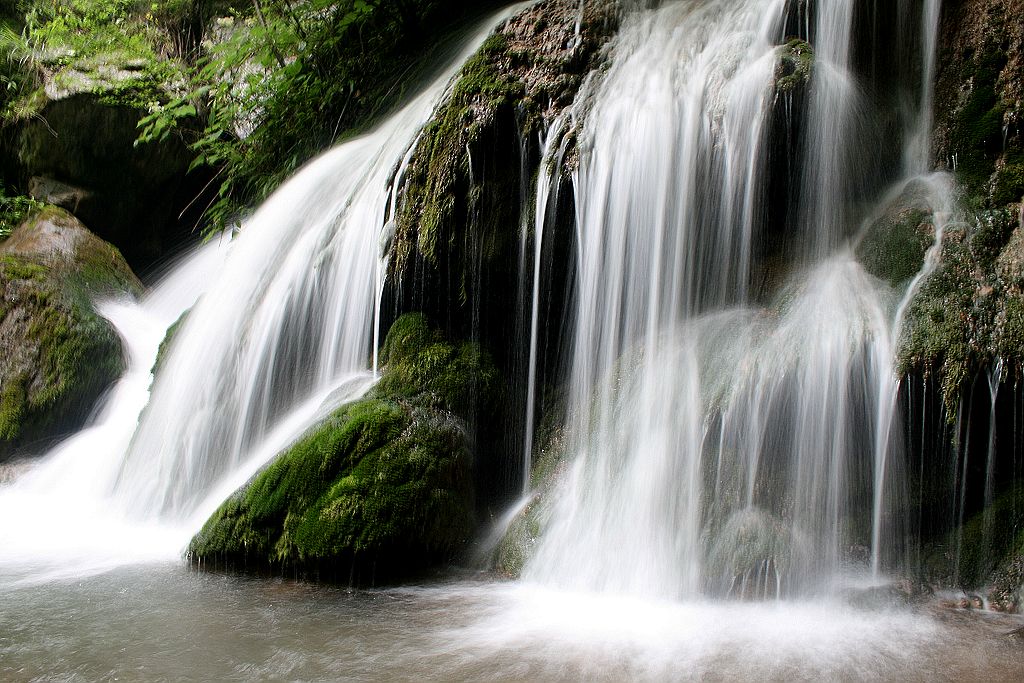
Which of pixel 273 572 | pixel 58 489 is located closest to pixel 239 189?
pixel 58 489

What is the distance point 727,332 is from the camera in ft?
14.0

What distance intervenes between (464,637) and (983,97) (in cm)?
369

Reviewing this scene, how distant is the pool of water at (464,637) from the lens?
2859 millimetres

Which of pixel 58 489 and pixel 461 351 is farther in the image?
pixel 58 489

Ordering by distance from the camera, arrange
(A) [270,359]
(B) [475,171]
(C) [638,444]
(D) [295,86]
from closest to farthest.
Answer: (C) [638,444]
(B) [475,171]
(A) [270,359]
(D) [295,86]

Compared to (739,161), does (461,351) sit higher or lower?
lower

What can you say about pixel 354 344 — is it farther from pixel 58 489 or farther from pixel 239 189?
pixel 239 189

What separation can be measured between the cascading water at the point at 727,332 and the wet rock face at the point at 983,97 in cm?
12

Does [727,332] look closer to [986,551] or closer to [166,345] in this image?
[986,551]

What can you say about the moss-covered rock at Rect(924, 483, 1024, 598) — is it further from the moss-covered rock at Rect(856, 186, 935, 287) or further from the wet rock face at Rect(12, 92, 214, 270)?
the wet rock face at Rect(12, 92, 214, 270)

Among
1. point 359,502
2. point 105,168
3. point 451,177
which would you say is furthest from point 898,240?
point 105,168

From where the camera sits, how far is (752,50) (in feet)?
15.3

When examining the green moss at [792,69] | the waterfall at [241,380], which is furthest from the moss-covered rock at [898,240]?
the waterfall at [241,380]

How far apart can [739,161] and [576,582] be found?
7.55 feet
